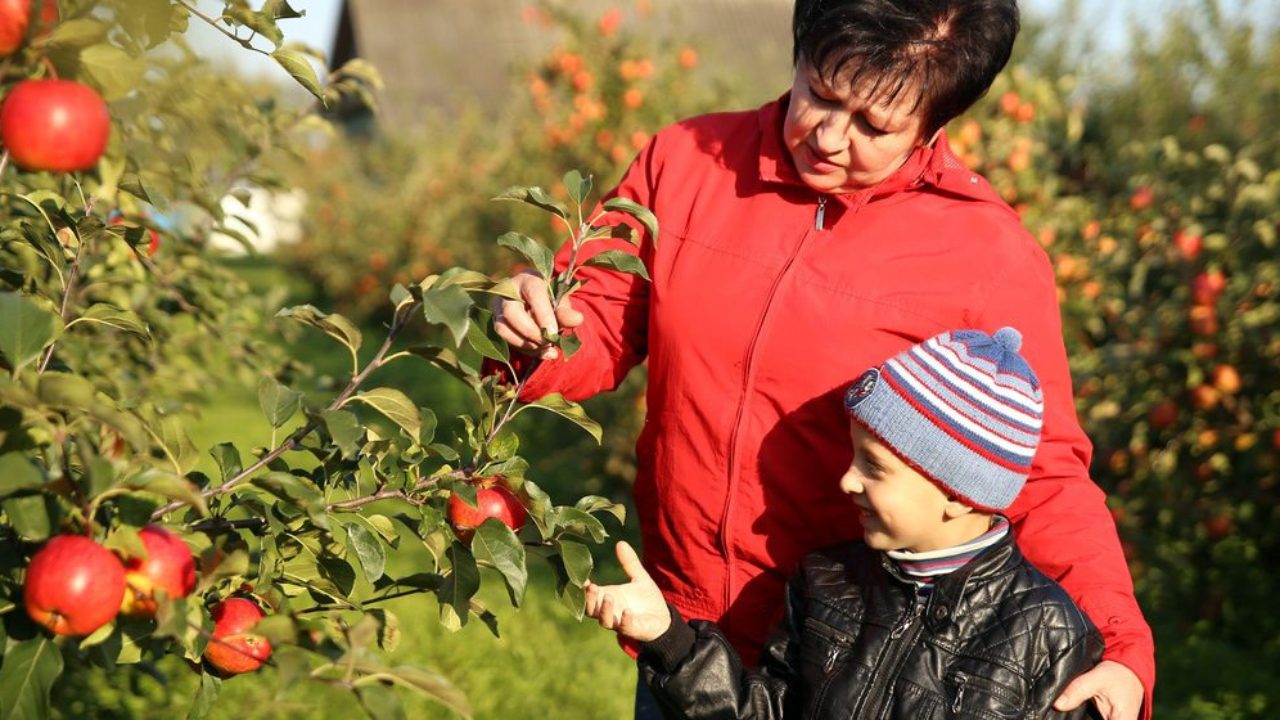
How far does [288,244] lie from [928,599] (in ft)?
45.7

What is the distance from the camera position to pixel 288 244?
48.1 feet

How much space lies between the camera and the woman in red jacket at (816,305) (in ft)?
5.01

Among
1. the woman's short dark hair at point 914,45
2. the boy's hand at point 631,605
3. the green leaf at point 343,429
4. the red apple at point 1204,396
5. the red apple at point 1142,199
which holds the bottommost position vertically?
the red apple at point 1204,396

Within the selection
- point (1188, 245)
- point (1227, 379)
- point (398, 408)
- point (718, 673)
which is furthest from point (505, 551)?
point (1188, 245)

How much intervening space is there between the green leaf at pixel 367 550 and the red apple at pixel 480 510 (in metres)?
0.12

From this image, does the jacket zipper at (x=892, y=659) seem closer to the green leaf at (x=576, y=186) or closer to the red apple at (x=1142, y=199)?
the green leaf at (x=576, y=186)

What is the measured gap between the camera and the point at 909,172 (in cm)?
165

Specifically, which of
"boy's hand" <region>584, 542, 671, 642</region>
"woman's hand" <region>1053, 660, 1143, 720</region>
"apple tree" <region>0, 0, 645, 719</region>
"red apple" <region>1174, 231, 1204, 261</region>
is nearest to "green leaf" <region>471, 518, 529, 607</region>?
"apple tree" <region>0, 0, 645, 719</region>

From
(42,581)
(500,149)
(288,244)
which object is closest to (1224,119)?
(500,149)

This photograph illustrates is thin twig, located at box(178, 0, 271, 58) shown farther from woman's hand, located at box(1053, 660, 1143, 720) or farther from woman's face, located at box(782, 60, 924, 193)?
woman's hand, located at box(1053, 660, 1143, 720)

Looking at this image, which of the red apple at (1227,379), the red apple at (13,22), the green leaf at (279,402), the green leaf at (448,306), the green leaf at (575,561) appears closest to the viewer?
the red apple at (13,22)

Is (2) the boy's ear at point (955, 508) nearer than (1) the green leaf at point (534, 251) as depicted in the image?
No

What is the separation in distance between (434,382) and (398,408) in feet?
22.5

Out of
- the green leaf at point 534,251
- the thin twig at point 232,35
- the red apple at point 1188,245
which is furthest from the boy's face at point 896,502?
the red apple at point 1188,245
